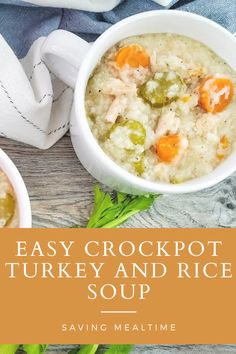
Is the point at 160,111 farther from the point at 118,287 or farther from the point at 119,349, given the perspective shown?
the point at 119,349

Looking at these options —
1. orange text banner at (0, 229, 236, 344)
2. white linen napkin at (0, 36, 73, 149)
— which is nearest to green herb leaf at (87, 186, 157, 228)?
orange text banner at (0, 229, 236, 344)

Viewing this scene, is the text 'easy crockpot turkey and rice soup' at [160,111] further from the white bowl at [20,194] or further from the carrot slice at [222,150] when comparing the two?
the white bowl at [20,194]

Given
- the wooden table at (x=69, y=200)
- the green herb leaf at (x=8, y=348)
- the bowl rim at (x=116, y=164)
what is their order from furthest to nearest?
1. the wooden table at (x=69, y=200)
2. the green herb leaf at (x=8, y=348)
3. the bowl rim at (x=116, y=164)

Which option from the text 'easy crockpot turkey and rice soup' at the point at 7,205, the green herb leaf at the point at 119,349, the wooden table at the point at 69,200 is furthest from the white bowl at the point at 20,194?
the green herb leaf at the point at 119,349

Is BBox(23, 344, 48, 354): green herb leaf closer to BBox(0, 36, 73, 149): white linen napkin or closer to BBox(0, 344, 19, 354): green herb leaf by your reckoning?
BBox(0, 344, 19, 354): green herb leaf

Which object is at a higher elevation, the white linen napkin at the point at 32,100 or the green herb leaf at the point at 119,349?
the white linen napkin at the point at 32,100
